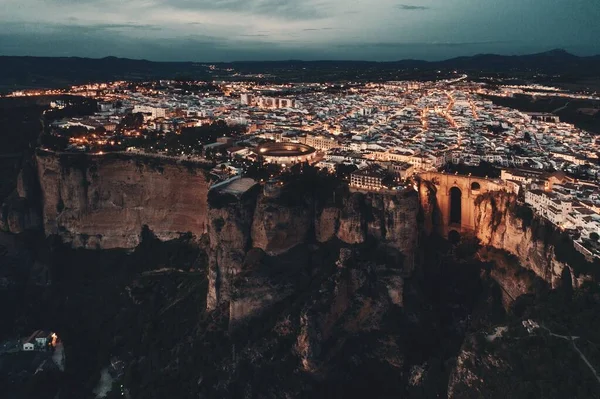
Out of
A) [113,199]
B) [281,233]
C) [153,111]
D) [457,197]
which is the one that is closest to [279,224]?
[281,233]

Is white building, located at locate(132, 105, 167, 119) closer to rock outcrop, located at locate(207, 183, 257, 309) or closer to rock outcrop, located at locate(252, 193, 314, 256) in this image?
rock outcrop, located at locate(207, 183, 257, 309)

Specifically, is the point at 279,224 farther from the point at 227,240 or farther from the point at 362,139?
the point at 362,139

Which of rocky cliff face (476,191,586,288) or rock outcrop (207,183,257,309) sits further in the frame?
rock outcrop (207,183,257,309)

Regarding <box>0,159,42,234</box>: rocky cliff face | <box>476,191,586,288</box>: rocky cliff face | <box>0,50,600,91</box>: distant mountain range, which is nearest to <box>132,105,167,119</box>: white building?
<box>0,159,42,234</box>: rocky cliff face

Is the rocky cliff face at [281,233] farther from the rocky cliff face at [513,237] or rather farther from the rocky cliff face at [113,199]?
the rocky cliff face at [113,199]

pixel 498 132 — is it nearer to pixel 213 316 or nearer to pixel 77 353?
pixel 213 316

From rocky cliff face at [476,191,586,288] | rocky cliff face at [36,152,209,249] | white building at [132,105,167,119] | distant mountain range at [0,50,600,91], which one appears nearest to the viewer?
rocky cliff face at [476,191,586,288]
